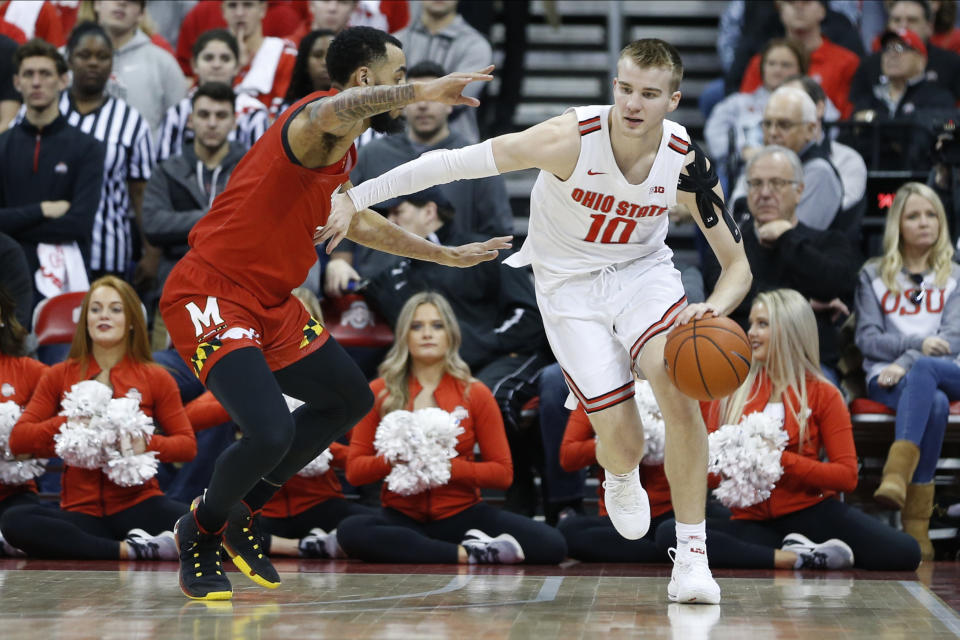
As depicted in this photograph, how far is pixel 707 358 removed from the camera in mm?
4594

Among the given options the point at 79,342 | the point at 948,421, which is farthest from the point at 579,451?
the point at 79,342

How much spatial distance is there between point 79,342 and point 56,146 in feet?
6.38

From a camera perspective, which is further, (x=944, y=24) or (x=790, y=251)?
(x=944, y=24)

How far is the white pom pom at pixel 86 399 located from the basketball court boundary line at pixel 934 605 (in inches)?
145

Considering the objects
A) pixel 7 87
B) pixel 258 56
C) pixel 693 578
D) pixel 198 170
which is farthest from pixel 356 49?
pixel 7 87

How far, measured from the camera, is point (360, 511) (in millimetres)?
6629

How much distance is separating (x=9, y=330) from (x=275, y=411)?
2.80 meters

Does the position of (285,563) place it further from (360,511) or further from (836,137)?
(836,137)

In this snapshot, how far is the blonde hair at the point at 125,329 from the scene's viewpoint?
21.5ft

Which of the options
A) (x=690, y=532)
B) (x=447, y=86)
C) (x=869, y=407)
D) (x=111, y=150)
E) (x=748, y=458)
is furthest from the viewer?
(x=111, y=150)

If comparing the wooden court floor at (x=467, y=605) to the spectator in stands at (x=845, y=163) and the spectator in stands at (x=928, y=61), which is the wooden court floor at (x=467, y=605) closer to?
the spectator in stands at (x=845, y=163)

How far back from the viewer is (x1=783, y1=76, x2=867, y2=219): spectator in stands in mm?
7898

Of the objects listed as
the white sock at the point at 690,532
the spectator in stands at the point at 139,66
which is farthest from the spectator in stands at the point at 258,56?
the white sock at the point at 690,532

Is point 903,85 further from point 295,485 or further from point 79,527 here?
point 79,527
